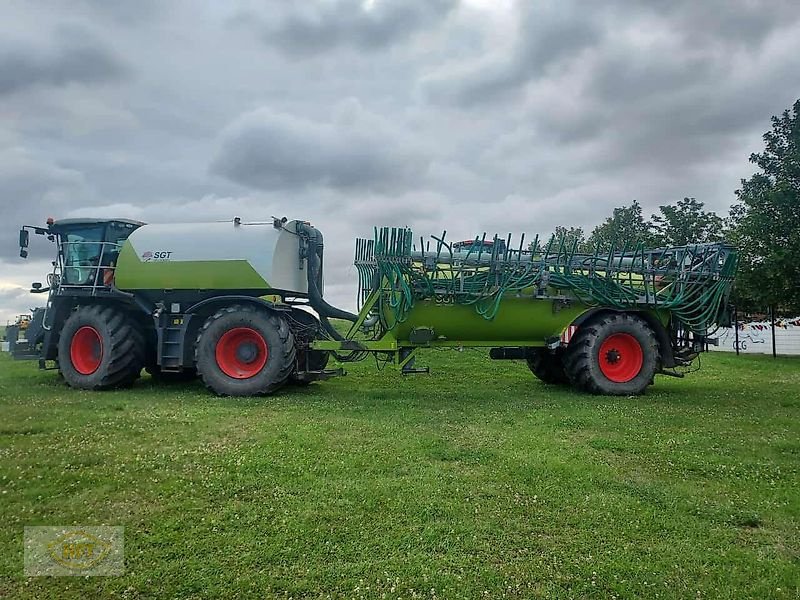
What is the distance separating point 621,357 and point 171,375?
30.3 ft

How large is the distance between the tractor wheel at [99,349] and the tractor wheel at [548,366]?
7678mm

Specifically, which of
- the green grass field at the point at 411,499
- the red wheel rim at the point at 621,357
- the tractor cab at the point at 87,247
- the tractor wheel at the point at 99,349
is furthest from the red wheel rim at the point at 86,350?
the red wheel rim at the point at 621,357

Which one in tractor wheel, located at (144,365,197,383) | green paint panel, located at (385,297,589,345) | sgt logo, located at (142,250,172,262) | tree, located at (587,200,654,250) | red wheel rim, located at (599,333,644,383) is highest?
tree, located at (587,200,654,250)

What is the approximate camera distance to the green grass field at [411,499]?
3.78m

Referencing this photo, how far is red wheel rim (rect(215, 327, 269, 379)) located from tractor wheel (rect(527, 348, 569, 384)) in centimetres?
529

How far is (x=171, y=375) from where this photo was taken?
12828 mm

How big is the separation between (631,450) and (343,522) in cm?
364

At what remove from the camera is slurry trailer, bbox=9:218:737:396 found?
33.8 feet

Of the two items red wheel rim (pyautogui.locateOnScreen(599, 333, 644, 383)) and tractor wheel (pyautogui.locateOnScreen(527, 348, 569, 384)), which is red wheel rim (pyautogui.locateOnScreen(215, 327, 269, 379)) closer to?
tractor wheel (pyautogui.locateOnScreen(527, 348, 569, 384))

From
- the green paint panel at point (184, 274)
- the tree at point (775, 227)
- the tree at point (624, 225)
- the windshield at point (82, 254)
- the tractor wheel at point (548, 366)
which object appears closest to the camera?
the green paint panel at point (184, 274)

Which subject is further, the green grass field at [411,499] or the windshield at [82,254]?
the windshield at [82,254]

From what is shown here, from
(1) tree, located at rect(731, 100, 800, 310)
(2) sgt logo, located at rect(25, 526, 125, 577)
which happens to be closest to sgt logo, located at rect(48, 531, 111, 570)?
(2) sgt logo, located at rect(25, 526, 125, 577)

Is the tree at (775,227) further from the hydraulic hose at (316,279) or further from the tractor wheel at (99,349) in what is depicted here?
the tractor wheel at (99,349)

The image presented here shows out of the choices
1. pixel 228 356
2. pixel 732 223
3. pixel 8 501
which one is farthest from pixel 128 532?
pixel 732 223
